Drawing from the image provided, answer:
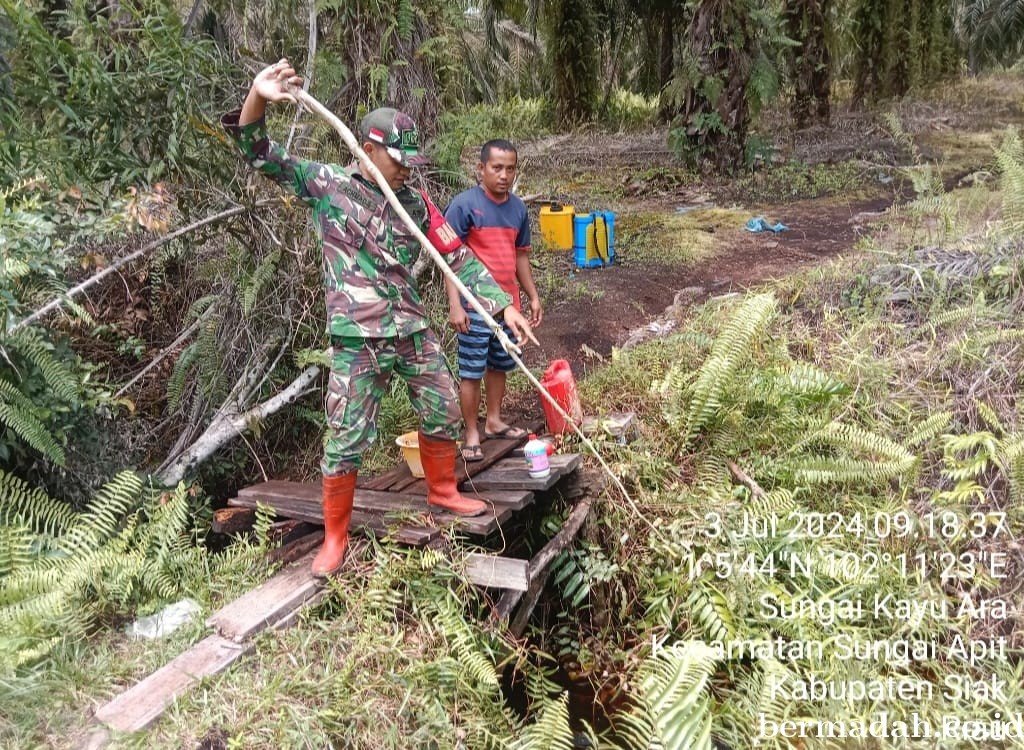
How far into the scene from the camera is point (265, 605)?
3273mm

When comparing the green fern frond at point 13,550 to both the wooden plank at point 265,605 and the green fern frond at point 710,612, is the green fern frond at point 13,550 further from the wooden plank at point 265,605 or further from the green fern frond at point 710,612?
the green fern frond at point 710,612

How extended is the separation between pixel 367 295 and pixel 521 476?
1360 millimetres

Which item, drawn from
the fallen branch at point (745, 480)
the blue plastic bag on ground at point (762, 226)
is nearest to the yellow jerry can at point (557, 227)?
the blue plastic bag on ground at point (762, 226)

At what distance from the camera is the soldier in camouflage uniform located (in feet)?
10.8

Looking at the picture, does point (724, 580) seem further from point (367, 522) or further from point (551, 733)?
point (367, 522)

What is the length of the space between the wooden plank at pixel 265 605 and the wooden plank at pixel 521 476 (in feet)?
3.53

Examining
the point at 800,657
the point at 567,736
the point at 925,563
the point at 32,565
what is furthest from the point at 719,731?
the point at 32,565

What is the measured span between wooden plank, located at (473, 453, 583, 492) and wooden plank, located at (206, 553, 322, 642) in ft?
3.53

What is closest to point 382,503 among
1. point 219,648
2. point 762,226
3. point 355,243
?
point 219,648

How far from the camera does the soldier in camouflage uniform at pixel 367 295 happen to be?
10.8 ft

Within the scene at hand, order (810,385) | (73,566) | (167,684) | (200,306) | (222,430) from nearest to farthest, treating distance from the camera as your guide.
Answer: (167,684) < (73,566) < (810,385) < (222,430) < (200,306)

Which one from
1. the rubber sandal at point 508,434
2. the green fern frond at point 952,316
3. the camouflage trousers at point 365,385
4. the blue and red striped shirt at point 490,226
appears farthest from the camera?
the green fern frond at point 952,316

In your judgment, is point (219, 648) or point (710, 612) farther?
point (710, 612)

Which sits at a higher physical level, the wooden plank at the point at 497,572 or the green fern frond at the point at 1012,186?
the green fern frond at the point at 1012,186
